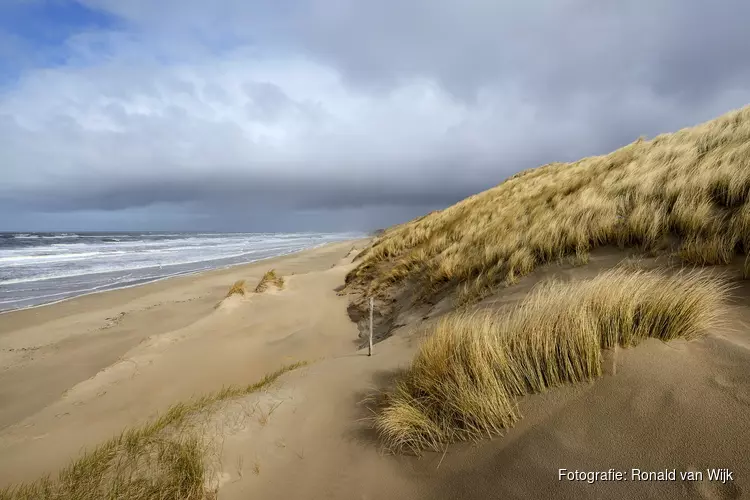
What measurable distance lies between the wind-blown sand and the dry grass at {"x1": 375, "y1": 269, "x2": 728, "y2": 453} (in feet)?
0.39

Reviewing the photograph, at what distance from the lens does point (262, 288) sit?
1143cm

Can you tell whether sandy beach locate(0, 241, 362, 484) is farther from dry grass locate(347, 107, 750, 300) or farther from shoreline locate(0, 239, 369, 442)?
dry grass locate(347, 107, 750, 300)

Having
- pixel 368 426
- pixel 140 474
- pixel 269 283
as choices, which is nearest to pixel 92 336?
pixel 269 283

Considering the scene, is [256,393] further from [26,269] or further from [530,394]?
[26,269]

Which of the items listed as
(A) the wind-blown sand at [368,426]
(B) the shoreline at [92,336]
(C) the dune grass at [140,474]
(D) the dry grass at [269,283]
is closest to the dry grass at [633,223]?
(A) the wind-blown sand at [368,426]

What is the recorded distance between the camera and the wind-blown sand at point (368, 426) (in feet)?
6.39

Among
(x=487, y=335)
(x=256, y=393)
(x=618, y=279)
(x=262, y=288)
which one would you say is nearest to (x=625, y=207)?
(x=618, y=279)

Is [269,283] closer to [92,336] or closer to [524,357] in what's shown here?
[92,336]

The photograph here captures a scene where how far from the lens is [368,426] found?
311cm

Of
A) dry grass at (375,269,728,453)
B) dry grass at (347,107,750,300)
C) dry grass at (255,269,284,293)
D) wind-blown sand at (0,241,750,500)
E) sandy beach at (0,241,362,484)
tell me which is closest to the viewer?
wind-blown sand at (0,241,750,500)

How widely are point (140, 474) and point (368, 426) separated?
1.68 metres

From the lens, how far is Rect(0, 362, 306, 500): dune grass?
2.33 meters

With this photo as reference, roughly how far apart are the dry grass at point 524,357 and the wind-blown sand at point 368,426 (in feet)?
0.39

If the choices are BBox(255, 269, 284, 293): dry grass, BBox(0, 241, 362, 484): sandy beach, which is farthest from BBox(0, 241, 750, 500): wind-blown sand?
BBox(255, 269, 284, 293): dry grass
